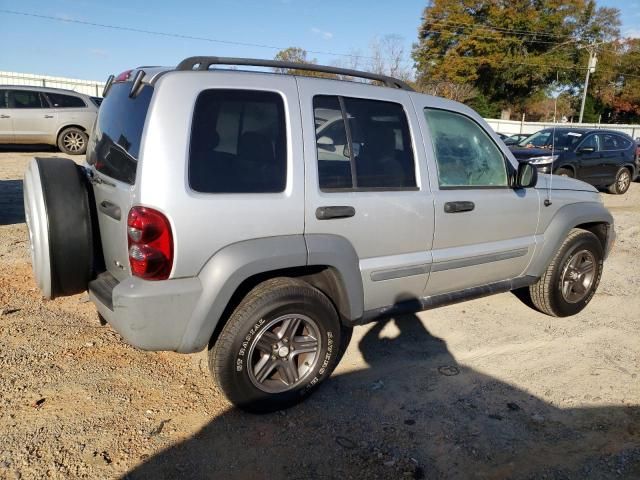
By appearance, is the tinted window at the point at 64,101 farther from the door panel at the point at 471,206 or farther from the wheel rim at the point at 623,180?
the wheel rim at the point at 623,180

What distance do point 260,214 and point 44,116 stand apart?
1262 cm

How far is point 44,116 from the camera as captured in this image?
12.9 m

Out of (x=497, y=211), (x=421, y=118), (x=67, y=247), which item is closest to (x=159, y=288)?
(x=67, y=247)

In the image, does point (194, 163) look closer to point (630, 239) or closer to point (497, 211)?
point (497, 211)

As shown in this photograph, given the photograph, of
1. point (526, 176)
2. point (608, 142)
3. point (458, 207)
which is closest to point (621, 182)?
point (608, 142)

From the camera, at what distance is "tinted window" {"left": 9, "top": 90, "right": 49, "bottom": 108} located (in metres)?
12.6

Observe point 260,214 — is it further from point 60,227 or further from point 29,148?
point 29,148

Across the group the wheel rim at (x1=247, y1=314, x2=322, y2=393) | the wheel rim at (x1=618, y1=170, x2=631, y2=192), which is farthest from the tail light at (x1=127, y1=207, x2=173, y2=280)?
the wheel rim at (x1=618, y1=170, x2=631, y2=192)

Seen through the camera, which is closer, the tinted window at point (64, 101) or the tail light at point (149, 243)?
the tail light at point (149, 243)

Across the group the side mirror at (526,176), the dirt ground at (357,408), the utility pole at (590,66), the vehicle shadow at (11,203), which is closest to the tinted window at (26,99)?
the vehicle shadow at (11,203)

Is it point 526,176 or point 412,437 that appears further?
point 526,176

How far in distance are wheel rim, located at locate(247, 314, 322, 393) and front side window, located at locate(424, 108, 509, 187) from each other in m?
1.38

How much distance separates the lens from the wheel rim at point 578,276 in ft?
14.7

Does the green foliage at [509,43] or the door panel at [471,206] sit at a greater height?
the green foliage at [509,43]
